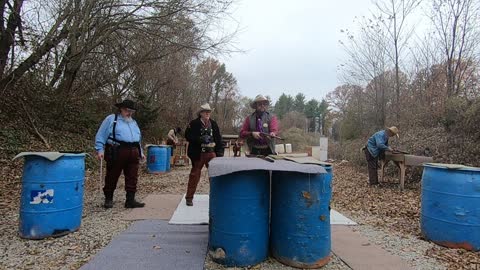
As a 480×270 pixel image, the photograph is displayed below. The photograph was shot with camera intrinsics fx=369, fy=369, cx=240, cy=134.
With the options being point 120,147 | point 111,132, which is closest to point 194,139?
point 120,147

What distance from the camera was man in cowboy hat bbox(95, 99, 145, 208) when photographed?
5195mm

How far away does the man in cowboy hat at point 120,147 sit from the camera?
5195mm

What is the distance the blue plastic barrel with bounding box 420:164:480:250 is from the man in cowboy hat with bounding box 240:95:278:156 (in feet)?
6.32

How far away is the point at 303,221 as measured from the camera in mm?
3262

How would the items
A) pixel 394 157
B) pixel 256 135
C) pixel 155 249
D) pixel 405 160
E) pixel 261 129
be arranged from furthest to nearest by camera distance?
pixel 394 157
pixel 405 160
pixel 261 129
pixel 256 135
pixel 155 249

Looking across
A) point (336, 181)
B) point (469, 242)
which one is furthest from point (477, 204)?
point (336, 181)

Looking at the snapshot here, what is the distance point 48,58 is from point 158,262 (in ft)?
30.8

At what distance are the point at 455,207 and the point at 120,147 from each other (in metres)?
4.24

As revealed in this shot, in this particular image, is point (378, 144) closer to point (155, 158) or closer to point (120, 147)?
point (120, 147)

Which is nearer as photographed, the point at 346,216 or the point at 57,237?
the point at 57,237

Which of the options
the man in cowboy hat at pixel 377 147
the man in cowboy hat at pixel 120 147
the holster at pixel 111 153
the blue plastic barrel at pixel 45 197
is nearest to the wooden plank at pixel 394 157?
the man in cowboy hat at pixel 377 147

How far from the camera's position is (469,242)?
3854mm

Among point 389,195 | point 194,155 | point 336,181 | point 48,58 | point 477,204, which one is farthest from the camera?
point 48,58

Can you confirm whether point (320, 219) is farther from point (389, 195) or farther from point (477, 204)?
point (389, 195)
